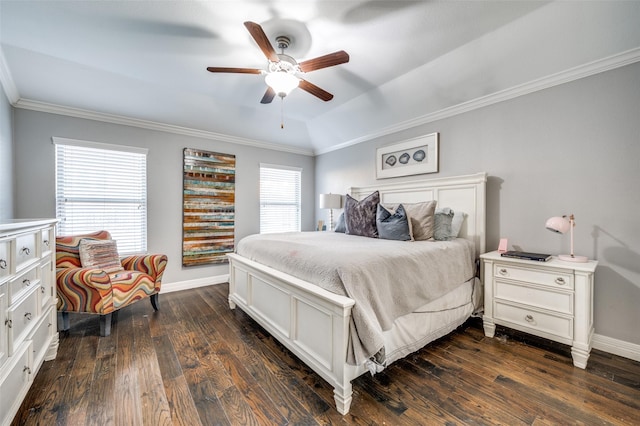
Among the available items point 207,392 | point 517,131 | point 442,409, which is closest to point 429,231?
point 517,131

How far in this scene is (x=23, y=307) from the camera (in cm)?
147

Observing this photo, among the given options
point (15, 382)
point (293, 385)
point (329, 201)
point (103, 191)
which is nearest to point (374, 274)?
point (293, 385)

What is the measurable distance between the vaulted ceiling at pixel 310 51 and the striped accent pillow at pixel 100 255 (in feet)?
5.47

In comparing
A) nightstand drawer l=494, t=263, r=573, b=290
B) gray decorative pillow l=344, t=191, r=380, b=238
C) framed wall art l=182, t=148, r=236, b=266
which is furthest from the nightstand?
framed wall art l=182, t=148, r=236, b=266

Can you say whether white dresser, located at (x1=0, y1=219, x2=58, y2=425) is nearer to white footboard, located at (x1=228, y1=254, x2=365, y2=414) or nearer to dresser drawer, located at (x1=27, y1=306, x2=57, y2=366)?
dresser drawer, located at (x1=27, y1=306, x2=57, y2=366)

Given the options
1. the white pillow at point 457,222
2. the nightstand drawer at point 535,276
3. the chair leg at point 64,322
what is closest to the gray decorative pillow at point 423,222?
the white pillow at point 457,222

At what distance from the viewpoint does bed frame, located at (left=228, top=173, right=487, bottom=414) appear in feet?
4.96

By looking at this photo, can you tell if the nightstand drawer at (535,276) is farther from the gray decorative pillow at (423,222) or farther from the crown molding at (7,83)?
the crown molding at (7,83)

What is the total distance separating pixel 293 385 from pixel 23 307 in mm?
1658

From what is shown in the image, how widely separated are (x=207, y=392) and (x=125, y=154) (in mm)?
3263

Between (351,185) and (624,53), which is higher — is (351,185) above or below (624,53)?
below

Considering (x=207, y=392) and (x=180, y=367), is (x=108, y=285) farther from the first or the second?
(x=207, y=392)

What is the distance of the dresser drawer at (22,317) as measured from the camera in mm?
1312

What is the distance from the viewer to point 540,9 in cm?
196
